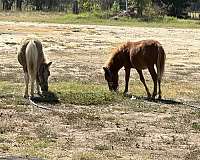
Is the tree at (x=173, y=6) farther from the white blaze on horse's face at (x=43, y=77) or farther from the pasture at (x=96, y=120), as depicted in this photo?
the white blaze on horse's face at (x=43, y=77)

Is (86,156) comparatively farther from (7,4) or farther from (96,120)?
(7,4)

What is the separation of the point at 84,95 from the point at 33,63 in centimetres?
156

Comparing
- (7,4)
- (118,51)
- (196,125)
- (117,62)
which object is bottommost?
(196,125)

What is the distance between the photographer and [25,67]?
15.0m

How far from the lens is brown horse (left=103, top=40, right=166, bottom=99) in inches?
600

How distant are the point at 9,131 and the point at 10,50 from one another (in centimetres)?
1729

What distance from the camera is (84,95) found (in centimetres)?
1469

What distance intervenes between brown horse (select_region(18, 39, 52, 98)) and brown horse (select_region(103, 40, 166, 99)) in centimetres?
203

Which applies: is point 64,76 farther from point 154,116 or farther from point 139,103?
point 154,116

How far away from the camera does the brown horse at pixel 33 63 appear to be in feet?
47.3

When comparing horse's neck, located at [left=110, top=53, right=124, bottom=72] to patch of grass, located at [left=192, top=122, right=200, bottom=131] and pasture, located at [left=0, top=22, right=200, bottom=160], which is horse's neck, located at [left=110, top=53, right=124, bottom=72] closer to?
pasture, located at [left=0, top=22, right=200, bottom=160]

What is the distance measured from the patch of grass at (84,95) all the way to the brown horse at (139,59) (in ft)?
2.27

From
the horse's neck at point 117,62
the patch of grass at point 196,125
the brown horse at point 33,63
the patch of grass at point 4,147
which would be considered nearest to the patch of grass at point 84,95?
the brown horse at point 33,63

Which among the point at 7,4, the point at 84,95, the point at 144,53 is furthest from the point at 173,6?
the point at 84,95
